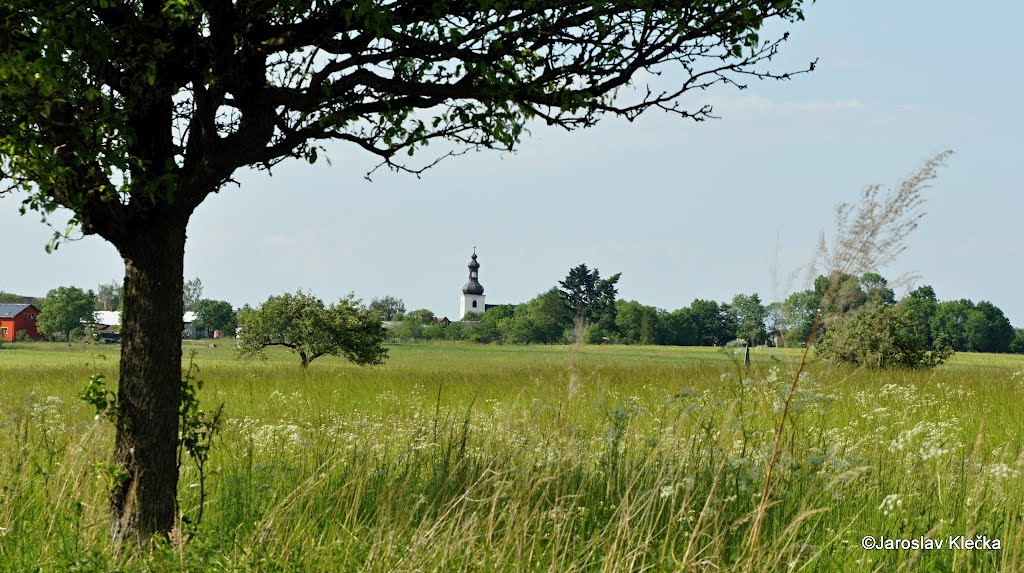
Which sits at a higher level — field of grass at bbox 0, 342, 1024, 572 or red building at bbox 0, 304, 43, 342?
red building at bbox 0, 304, 43, 342

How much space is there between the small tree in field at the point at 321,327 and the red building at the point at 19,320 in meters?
102

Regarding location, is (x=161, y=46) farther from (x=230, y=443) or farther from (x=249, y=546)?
(x=230, y=443)

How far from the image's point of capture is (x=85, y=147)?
629cm

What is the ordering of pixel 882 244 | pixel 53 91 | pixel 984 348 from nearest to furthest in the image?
pixel 882 244
pixel 53 91
pixel 984 348

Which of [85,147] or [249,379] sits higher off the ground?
[85,147]

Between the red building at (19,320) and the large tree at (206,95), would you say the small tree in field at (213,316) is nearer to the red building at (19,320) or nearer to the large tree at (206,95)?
the red building at (19,320)

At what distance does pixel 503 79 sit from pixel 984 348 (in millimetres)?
158793

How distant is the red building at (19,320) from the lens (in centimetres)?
11738

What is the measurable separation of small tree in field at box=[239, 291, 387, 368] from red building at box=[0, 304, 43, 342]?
102m

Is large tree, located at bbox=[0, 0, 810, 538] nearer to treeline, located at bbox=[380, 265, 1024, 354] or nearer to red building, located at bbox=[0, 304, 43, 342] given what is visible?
treeline, located at bbox=[380, 265, 1024, 354]

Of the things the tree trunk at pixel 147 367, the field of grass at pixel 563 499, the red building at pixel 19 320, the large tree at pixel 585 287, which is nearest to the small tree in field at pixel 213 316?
the red building at pixel 19 320

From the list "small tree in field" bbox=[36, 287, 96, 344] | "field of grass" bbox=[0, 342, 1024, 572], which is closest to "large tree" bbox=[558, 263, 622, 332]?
"small tree in field" bbox=[36, 287, 96, 344]

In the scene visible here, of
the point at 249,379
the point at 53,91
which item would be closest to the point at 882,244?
the point at 53,91

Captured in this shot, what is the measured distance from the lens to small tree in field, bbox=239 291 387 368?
3083 centimetres
